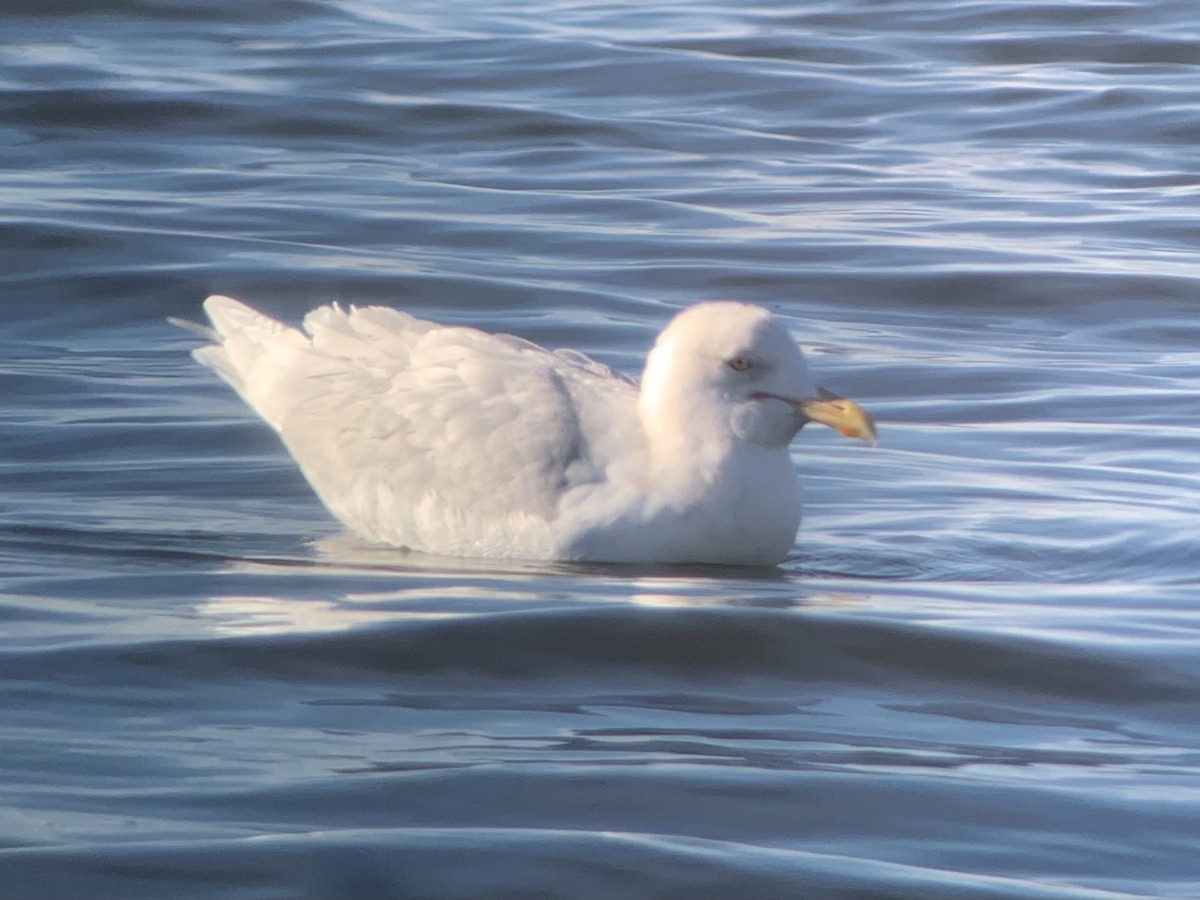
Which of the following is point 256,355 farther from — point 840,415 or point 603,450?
point 840,415

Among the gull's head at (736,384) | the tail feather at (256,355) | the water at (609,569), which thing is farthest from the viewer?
the tail feather at (256,355)

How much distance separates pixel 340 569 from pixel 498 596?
73 cm

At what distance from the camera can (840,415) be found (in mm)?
6695

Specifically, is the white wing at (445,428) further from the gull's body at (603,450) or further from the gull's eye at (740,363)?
the gull's eye at (740,363)

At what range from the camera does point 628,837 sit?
389 cm

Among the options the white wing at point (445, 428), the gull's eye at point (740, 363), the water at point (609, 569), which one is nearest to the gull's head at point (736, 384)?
the gull's eye at point (740, 363)

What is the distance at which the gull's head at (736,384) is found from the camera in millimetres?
6793

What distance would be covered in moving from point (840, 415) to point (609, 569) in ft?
2.57

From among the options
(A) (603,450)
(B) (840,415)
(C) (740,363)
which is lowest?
(A) (603,450)

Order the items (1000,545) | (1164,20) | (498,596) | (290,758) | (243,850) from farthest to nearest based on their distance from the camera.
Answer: (1164,20)
(1000,545)
(498,596)
(290,758)
(243,850)

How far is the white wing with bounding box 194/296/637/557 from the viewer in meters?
6.74

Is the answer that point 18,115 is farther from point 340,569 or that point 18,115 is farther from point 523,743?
point 523,743

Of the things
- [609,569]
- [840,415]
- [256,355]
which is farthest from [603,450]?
[256,355]

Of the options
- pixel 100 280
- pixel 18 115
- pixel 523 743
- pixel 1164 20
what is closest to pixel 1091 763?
pixel 523 743
